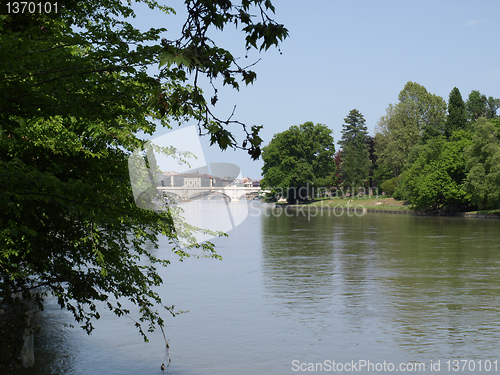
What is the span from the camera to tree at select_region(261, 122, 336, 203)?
10256 centimetres

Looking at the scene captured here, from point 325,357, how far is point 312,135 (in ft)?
305

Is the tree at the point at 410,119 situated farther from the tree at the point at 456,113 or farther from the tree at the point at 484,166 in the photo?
the tree at the point at 484,166

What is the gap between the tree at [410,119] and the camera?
9306cm

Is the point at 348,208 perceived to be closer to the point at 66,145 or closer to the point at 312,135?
the point at 312,135

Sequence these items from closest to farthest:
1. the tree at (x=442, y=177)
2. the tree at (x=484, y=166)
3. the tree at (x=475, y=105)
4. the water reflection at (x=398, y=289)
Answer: the water reflection at (x=398, y=289) → the tree at (x=484, y=166) → the tree at (x=442, y=177) → the tree at (x=475, y=105)

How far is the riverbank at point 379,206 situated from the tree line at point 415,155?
113cm

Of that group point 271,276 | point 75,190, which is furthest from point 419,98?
point 75,190

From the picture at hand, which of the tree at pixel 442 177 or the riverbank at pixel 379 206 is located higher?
the tree at pixel 442 177

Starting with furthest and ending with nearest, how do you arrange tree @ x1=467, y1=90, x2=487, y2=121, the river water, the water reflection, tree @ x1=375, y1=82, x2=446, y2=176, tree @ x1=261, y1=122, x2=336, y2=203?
tree @ x1=261, y1=122, x2=336, y2=203, tree @ x1=467, y1=90, x2=487, y2=121, tree @ x1=375, y1=82, x2=446, y2=176, the water reflection, the river water

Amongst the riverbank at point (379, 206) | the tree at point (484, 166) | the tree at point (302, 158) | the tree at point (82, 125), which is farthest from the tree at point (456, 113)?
the tree at point (82, 125)

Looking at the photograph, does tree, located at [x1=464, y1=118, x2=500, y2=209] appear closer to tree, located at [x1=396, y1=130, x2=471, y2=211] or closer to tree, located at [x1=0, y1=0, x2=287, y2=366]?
tree, located at [x1=396, y1=130, x2=471, y2=211]

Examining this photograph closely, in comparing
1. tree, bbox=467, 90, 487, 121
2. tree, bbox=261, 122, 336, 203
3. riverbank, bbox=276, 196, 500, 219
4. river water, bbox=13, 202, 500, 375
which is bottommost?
river water, bbox=13, 202, 500, 375

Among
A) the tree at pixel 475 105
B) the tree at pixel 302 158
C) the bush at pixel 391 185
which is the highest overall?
the tree at pixel 475 105

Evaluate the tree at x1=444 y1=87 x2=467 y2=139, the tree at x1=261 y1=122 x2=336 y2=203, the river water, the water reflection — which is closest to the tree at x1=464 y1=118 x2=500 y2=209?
the tree at x1=444 y1=87 x2=467 y2=139
